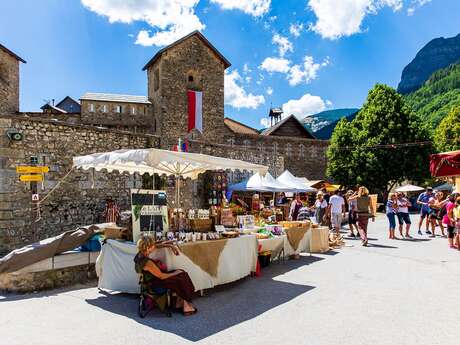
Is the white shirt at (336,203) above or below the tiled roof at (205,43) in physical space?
below

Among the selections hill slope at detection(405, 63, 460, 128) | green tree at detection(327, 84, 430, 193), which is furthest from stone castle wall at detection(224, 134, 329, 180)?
hill slope at detection(405, 63, 460, 128)

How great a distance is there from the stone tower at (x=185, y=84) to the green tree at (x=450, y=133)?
22.5 m

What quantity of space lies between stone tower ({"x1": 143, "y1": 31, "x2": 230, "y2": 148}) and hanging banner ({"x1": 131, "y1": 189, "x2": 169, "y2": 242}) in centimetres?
2342

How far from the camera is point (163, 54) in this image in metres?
29.8

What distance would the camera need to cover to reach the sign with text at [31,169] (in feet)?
29.1

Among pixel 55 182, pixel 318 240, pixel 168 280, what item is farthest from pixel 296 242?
pixel 55 182

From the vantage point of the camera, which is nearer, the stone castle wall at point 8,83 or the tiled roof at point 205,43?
the stone castle wall at point 8,83

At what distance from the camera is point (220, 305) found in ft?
17.0

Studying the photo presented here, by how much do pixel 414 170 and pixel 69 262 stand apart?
95.3ft

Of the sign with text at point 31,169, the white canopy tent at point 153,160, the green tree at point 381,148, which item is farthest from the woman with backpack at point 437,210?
the green tree at point 381,148

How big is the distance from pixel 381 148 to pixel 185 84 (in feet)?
53.9

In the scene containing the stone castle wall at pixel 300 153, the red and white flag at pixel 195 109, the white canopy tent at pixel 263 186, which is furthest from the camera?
the stone castle wall at pixel 300 153

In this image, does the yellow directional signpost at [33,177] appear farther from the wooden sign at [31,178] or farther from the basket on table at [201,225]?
the basket on table at [201,225]

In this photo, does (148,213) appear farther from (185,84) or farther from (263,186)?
(185,84)
